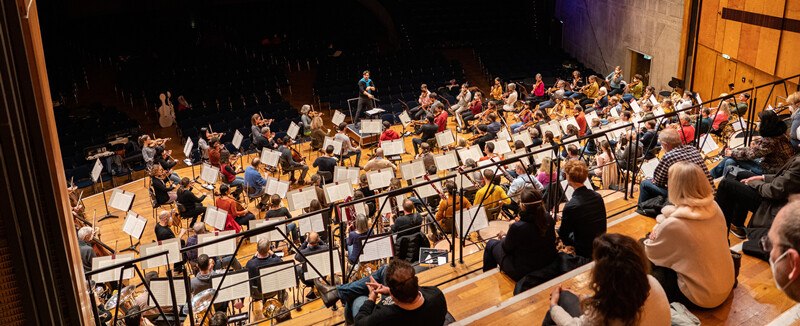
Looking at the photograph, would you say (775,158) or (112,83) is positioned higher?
(775,158)

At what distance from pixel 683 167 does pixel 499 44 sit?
19982mm

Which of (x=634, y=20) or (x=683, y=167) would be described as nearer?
(x=683, y=167)

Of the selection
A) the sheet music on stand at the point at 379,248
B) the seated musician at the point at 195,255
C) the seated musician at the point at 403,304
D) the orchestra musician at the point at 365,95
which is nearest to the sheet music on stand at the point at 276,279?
the sheet music on stand at the point at 379,248

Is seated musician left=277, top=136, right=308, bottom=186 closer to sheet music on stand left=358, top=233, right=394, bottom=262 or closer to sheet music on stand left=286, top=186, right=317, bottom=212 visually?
sheet music on stand left=286, top=186, right=317, bottom=212

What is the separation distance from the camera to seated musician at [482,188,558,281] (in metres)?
5.12

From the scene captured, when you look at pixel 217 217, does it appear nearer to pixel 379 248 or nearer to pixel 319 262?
pixel 319 262

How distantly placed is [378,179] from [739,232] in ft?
18.4

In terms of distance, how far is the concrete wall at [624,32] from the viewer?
17953 millimetres

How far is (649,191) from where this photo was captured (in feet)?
22.1

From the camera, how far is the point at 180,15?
2316 cm

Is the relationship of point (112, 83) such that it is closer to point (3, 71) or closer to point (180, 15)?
point (180, 15)

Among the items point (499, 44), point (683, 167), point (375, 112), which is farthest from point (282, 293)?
point (499, 44)

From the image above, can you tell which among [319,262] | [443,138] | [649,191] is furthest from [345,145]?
[649,191]

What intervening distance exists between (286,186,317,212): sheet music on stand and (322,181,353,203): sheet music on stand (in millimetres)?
208
